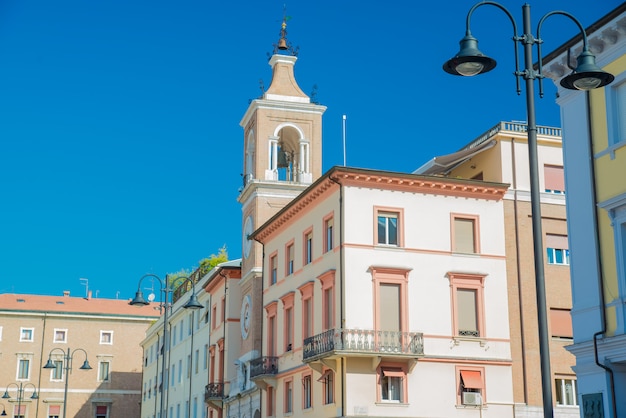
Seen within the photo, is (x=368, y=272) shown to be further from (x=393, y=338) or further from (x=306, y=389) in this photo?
(x=306, y=389)

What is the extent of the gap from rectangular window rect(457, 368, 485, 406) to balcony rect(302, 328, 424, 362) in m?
2.10

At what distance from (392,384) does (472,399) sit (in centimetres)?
316

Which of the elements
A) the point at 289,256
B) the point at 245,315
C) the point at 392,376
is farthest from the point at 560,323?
the point at 245,315

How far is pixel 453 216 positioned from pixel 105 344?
58605 millimetres

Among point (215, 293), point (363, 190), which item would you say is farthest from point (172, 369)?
point (363, 190)

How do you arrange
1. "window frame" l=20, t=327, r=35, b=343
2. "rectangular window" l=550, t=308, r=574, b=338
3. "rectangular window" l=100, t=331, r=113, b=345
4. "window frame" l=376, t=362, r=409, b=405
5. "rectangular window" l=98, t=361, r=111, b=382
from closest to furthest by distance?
"window frame" l=376, t=362, r=409, b=405
"rectangular window" l=550, t=308, r=574, b=338
"window frame" l=20, t=327, r=35, b=343
"rectangular window" l=98, t=361, r=111, b=382
"rectangular window" l=100, t=331, r=113, b=345

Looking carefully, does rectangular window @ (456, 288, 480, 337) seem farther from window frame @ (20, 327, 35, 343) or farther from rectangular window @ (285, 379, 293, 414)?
window frame @ (20, 327, 35, 343)

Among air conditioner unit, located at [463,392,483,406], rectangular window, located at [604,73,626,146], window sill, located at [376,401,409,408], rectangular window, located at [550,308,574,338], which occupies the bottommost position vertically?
window sill, located at [376,401,409,408]

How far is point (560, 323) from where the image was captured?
37.0 meters

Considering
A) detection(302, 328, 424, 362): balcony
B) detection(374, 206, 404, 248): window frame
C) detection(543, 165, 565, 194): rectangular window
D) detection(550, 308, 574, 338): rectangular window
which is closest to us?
detection(302, 328, 424, 362): balcony

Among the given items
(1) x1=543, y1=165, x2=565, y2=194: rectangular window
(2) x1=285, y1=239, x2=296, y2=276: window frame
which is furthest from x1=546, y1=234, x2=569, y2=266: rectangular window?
(2) x1=285, y1=239, x2=296, y2=276: window frame

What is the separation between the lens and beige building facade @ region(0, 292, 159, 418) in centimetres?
8644

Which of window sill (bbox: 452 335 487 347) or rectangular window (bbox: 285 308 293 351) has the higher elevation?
rectangular window (bbox: 285 308 293 351)

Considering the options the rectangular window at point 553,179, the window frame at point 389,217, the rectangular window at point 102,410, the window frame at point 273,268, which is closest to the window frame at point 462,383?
the window frame at point 389,217
